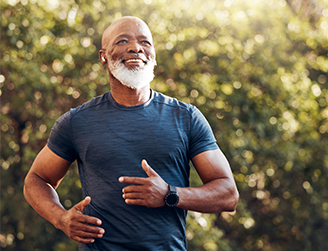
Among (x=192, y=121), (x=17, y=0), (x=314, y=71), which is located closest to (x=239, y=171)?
(x=314, y=71)

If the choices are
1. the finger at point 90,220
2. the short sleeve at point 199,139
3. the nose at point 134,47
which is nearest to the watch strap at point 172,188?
the short sleeve at point 199,139

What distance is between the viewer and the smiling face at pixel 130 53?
193 cm

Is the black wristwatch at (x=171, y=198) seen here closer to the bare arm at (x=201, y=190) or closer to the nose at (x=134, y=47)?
the bare arm at (x=201, y=190)

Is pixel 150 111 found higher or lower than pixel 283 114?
higher

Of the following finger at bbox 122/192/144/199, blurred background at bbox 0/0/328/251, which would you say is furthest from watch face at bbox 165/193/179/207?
blurred background at bbox 0/0/328/251

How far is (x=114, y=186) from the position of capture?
1.78 metres

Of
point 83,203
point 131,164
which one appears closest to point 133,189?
point 131,164

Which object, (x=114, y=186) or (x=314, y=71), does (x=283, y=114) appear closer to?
(x=314, y=71)

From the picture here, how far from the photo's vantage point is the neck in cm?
198

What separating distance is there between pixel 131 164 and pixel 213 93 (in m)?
2.77

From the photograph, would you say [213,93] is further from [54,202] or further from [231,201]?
[54,202]

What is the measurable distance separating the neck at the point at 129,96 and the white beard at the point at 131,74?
33 mm

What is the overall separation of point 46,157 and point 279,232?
14.3 ft

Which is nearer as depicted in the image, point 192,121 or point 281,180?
point 192,121
